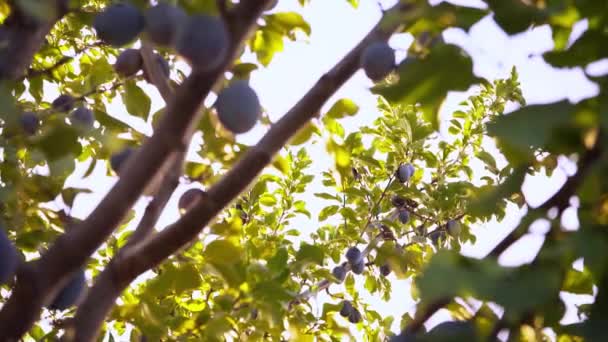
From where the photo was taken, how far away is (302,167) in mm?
3734

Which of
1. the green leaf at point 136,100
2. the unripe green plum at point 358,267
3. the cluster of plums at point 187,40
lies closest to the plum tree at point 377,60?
the cluster of plums at point 187,40

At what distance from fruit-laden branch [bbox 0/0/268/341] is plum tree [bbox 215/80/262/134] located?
197mm

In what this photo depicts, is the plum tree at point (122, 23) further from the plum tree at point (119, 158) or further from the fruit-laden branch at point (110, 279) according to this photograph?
the plum tree at point (119, 158)

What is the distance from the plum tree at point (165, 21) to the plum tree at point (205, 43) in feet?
0.12

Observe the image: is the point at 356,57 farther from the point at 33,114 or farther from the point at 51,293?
the point at 33,114

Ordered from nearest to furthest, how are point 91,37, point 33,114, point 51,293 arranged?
point 51,293 < point 33,114 < point 91,37

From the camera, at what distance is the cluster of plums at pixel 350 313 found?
3.25m

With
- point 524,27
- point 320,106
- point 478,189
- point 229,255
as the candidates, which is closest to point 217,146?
point 229,255

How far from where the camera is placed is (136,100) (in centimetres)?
173

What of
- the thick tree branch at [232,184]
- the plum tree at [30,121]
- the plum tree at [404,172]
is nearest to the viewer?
the thick tree branch at [232,184]

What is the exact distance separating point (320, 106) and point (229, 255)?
1.51ft

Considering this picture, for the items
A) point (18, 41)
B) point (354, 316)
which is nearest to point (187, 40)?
point (18, 41)

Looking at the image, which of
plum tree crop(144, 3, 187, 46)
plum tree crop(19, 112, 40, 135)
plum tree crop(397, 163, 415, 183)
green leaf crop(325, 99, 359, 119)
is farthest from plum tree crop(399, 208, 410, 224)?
plum tree crop(144, 3, 187, 46)

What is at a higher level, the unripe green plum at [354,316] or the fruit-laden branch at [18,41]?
the fruit-laden branch at [18,41]
